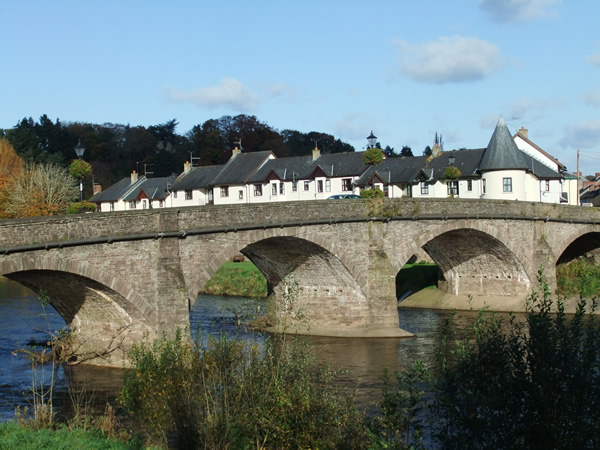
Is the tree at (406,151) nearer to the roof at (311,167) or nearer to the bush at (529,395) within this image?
the roof at (311,167)

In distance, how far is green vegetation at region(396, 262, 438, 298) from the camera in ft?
164

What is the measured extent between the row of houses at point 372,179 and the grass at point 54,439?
42.4 meters

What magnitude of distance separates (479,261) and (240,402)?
32040 mm

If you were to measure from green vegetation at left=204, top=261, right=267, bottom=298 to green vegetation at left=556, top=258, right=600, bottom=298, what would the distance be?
18202 mm

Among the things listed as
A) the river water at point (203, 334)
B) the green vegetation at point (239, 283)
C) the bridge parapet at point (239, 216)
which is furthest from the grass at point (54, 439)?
the green vegetation at point (239, 283)

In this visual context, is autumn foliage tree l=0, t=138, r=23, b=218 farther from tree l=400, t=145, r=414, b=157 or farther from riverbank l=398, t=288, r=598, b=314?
tree l=400, t=145, r=414, b=157

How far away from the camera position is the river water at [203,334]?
958 inches

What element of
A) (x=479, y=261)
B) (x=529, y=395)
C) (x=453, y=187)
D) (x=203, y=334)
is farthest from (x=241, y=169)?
(x=529, y=395)

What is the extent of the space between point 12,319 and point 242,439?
2547cm

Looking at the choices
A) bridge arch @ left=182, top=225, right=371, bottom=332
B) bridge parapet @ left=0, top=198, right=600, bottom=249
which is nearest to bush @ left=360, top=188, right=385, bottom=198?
bridge parapet @ left=0, top=198, right=600, bottom=249

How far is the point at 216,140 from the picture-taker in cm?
10862

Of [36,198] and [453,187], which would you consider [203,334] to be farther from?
[453,187]

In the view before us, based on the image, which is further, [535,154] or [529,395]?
[535,154]

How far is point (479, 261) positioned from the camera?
4581 cm
